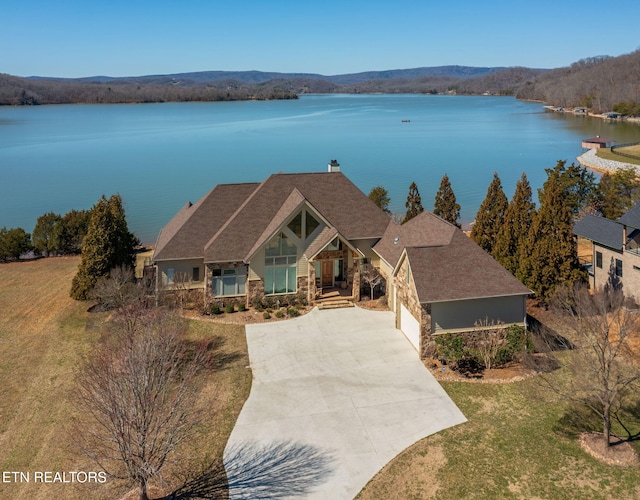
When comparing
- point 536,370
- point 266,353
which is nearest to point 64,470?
point 266,353

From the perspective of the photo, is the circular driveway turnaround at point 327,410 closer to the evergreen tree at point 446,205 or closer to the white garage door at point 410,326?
the white garage door at point 410,326

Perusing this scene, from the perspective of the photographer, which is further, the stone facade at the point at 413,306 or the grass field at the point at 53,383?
the stone facade at the point at 413,306

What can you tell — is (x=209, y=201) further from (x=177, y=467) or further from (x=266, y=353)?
(x=177, y=467)

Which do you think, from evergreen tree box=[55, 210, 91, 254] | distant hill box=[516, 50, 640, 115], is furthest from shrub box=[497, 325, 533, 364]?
distant hill box=[516, 50, 640, 115]

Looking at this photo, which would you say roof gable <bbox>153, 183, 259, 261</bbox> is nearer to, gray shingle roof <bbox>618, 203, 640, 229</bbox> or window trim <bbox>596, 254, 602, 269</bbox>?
window trim <bbox>596, 254, 602, 269</bbox>


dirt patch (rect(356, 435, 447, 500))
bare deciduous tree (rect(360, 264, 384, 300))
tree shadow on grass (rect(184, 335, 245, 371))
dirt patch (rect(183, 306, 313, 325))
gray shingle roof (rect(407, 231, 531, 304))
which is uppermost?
gray shingle roof (rect(407, 231, 531, 304))

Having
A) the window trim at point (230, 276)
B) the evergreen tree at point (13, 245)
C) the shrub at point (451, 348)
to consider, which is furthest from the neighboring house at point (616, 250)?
the evergreen tree at point (13, 245)
